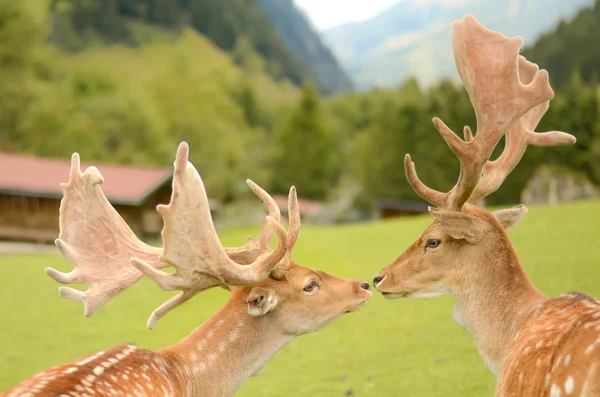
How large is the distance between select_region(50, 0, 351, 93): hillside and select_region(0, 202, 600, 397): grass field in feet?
304

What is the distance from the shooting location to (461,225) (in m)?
4.77

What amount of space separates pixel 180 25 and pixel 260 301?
11847 centimetres

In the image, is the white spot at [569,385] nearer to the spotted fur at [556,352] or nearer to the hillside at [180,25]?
the spotted fur at [556,352]

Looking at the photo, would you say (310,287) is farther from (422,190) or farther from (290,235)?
(422,190)

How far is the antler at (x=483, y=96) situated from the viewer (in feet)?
16.2

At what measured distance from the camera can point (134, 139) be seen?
200 feet

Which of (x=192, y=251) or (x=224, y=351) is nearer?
(x=192, y=251)

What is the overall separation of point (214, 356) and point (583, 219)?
40.0 ft

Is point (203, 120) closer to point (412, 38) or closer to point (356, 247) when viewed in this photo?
point (356, 247)

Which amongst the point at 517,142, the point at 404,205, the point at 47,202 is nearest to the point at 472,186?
the point at 517,142

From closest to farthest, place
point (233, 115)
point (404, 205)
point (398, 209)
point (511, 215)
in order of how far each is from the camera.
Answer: point (511, 215) → point (398, 209) → point (404, 205) → point (233, 115)

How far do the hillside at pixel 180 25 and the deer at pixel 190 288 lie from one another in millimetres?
101234

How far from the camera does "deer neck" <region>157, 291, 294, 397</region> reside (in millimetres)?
4672

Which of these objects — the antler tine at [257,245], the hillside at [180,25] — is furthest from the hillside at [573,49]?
the hillside at [180,25]
